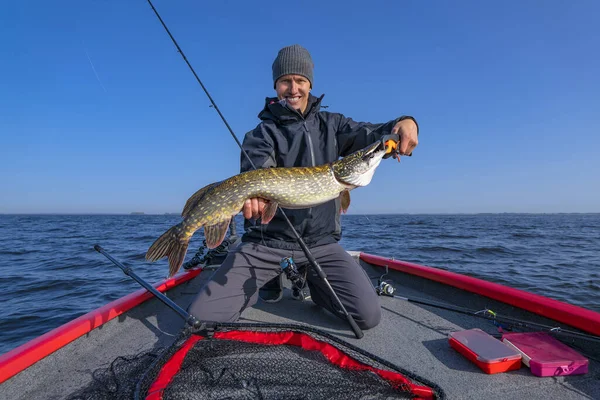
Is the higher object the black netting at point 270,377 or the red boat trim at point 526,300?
the red boat trim at point 526,300

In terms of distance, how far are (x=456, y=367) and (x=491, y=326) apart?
98 centimetres

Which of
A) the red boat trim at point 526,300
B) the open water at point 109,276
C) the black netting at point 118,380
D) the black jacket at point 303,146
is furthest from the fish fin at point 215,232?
the open water at point 109,276

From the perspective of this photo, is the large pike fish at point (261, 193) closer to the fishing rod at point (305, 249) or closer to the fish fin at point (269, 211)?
the fish fin at point (269, 211)

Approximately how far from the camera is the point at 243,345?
2.53 metres

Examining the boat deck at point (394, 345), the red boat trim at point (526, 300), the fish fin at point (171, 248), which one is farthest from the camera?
the fish fin at point (171, 248)

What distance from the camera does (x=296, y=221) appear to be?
358 cm

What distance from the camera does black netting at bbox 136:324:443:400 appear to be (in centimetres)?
190

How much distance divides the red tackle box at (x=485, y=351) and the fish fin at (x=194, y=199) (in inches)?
98.2

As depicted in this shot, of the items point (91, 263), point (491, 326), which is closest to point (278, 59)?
point (491, 326)

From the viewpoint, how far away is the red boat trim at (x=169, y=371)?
Answer: 5.71 ft

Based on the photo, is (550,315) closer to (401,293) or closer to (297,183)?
(401,293)

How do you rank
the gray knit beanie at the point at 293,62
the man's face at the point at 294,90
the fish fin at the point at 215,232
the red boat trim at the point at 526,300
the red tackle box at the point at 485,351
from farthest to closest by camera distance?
the man's face at the point at 294,90, the gray knit beanie at the point at 293,62, the fish fin at the point at 215,232, the red boat trim at the point at 526,300, the red tackle box at the point at 485,351

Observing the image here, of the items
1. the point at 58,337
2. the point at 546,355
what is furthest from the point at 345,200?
the point at 58,337

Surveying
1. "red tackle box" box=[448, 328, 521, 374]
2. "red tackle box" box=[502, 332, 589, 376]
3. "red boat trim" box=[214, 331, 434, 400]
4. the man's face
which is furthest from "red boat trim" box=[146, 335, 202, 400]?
the man's face
